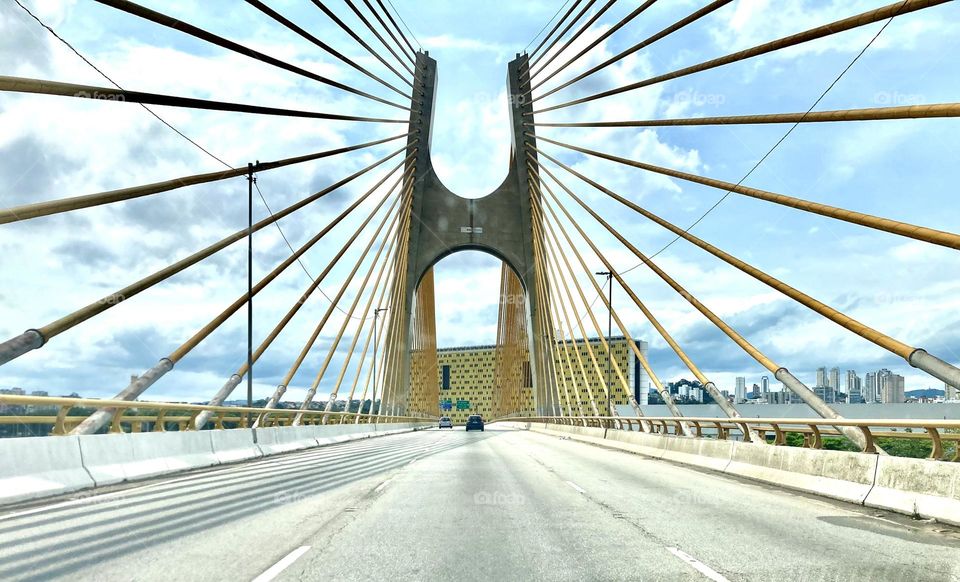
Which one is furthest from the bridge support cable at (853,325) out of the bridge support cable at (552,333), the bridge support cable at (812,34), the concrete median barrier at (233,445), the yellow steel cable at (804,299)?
the bridge support cable at (552,333)

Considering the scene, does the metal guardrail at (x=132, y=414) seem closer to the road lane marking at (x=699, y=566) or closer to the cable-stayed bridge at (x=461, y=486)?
the cable-stayed bridge at (x=461, y=486)

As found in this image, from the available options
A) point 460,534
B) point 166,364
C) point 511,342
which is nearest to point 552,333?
point 511,342

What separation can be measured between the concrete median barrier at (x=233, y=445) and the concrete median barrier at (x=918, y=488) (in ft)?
45.5

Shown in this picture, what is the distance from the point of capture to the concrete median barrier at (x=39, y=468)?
36.3ft

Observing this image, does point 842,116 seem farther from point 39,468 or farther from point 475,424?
point 475,424

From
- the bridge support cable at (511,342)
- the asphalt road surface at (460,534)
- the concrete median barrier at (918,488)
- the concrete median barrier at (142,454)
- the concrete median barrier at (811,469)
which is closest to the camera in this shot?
the asphalt road surface at (460,534)

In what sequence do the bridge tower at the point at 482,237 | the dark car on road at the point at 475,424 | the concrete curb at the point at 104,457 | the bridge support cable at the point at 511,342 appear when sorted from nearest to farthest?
1. the concrete curb at the point at 104,457
2. the bridge tower at the point at 482,237
3. the bridge support cable at the point at 511,342
4. the dark car on road at the point at 475,424

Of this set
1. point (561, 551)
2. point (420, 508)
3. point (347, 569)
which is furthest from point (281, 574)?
point (420, 508)

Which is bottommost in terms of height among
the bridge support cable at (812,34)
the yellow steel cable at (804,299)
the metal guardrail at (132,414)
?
the metal guardrail at (132,414)

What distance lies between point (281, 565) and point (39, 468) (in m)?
6.79

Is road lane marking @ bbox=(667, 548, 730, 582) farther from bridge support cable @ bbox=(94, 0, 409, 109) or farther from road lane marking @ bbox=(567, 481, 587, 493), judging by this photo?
bridge support cable @ bbox=(94, 0, 409, 109)

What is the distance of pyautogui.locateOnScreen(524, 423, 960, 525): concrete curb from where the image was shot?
10.2 meters

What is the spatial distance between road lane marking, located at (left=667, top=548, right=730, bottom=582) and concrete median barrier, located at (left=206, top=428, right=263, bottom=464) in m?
14.1

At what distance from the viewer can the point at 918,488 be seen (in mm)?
10695
